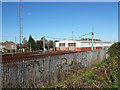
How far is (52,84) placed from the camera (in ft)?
13.7

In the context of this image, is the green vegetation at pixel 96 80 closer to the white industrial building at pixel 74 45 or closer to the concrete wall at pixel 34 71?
the concrete wall at pixel 34 71

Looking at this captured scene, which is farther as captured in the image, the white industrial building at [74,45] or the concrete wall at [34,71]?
the white industrial building at [74,45]

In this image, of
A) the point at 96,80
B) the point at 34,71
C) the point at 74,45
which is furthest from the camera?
the point at 74,45

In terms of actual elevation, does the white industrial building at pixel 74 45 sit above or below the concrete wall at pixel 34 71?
above

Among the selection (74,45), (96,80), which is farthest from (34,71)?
(74,45)

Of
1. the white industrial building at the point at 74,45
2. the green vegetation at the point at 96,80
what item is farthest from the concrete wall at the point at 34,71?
the white industrial building at the point at 74,45

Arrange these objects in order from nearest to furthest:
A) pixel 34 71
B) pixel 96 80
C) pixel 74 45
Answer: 1. pixel 96 80
2. pixel 34 71
3. pixel 74 45

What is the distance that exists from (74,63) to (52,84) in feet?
6.60

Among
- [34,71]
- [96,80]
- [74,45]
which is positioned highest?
[74,45]

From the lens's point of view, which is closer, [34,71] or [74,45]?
[34,71]

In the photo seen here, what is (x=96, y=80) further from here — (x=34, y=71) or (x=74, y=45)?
(x=74, y=45)

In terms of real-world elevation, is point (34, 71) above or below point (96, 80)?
above

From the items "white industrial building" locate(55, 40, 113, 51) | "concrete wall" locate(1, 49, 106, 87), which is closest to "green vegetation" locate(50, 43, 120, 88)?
"concrete wall" locate(1, 49, 106, 87)

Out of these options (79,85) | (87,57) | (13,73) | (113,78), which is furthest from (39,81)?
(87,57)
